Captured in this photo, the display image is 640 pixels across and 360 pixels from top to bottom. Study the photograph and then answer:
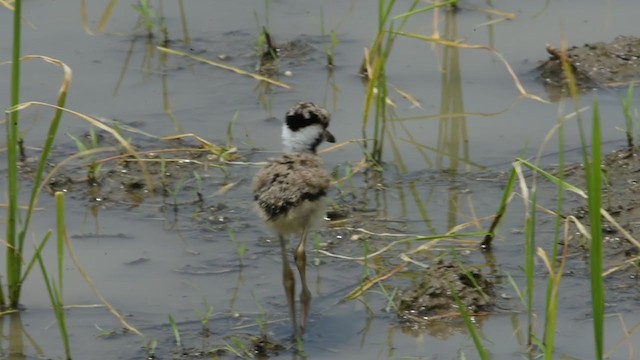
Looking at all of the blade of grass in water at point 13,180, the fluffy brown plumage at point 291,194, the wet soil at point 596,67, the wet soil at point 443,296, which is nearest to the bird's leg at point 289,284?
the fluffy brown plumage at point 291,194

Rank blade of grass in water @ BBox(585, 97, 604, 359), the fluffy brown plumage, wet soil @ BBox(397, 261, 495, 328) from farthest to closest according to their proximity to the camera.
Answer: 1. wet soil @ BBox(397, 261, 495, 328)
2. the fluffy brown plumage
3. blade of grass in water @ BBox(585, 97, 604, 359)

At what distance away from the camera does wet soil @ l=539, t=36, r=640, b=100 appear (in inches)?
329

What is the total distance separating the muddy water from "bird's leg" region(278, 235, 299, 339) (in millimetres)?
79

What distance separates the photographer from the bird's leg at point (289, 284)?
586 cm

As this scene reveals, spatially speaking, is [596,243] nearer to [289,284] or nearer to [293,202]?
[293,202]

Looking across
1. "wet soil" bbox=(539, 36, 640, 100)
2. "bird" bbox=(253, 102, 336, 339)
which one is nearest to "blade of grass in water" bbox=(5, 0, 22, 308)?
"bird" bbox=(253, 102, 336, 339)

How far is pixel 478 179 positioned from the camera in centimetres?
733

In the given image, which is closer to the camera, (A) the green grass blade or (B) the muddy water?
(A) the green grass blade

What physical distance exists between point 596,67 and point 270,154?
211cm

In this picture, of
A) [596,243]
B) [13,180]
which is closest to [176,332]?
[13,180]

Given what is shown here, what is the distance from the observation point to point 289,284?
5957 millimetres

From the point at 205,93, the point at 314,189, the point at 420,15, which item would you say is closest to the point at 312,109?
the point at 314,189

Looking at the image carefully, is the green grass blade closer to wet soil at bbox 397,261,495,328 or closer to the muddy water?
the muddy water

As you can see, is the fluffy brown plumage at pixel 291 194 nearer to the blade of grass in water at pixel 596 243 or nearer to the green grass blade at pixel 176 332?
the green grass blade at pixel 176 332
